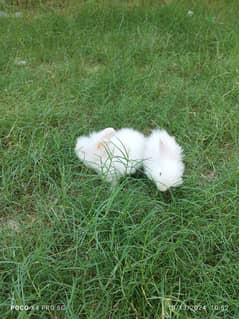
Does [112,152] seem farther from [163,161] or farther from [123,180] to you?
[163,161]

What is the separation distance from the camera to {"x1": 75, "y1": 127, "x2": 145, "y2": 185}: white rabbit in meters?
1.96

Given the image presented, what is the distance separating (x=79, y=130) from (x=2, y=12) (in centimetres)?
277

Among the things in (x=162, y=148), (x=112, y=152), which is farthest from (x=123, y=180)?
(x=162, y=148)

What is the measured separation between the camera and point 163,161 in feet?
6.39

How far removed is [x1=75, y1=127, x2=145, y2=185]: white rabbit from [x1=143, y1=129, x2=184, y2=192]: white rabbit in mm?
61

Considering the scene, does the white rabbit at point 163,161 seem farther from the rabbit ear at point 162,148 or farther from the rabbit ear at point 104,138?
the rabbit ear at point 104,138

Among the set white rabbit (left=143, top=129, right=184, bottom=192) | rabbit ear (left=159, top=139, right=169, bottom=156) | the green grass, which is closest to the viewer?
the green grass

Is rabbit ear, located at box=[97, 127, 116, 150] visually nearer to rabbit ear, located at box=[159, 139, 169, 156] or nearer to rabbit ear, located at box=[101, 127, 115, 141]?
rabbit ear, located at box=[101, 127, 115, 141]

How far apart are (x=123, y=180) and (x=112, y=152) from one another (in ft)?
0.61

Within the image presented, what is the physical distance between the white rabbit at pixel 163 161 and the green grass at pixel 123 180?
0.28 feet

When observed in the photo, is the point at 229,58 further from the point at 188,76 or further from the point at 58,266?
the point at 58,266

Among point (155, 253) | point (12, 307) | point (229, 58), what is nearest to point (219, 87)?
point (229, 58)

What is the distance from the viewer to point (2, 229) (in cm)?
173

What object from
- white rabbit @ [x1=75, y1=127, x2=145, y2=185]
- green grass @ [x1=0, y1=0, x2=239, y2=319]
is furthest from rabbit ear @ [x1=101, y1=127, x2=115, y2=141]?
green grass @ [x1=0, y1=0, x2=239, y2=319]
